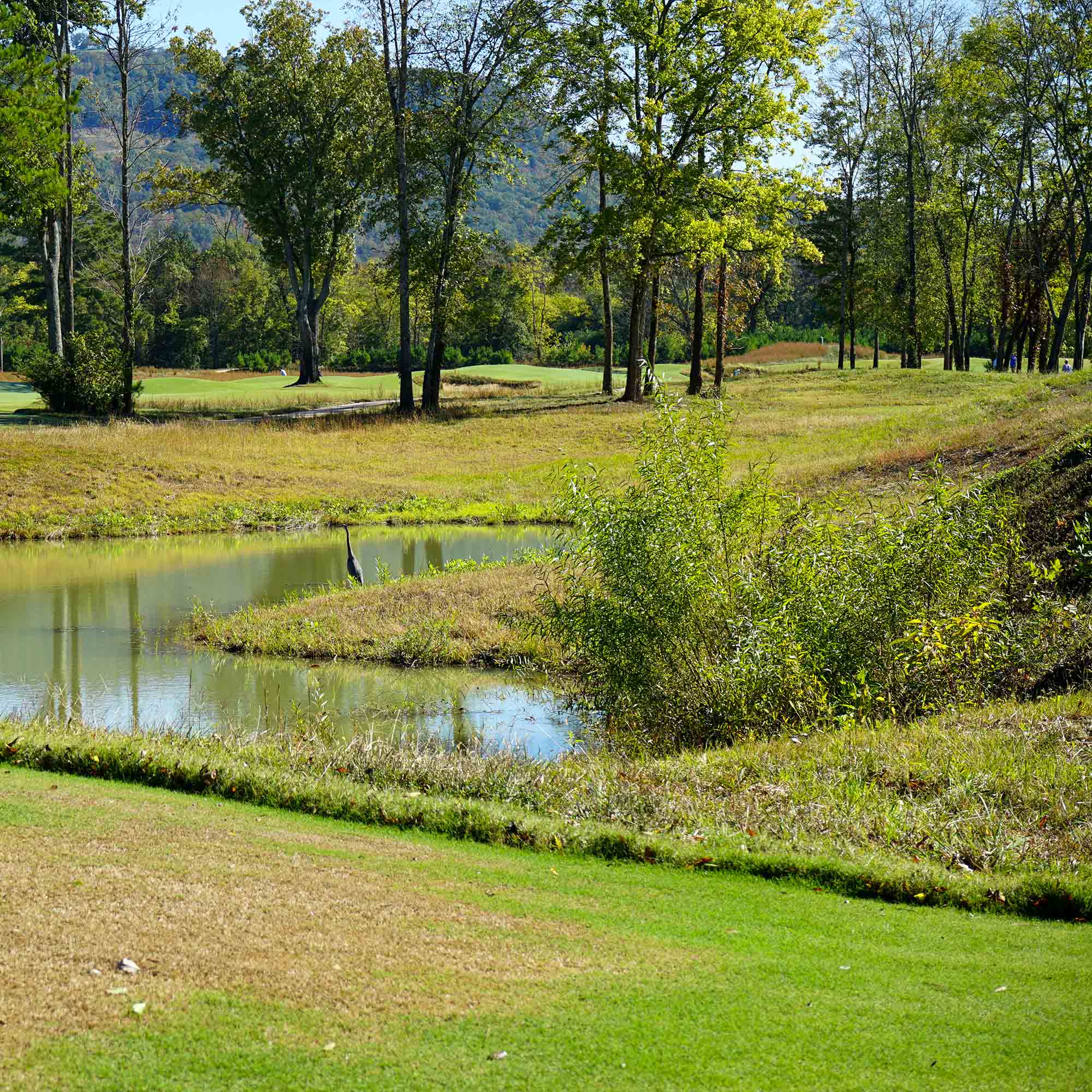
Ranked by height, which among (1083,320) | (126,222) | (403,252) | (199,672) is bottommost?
(199,672)

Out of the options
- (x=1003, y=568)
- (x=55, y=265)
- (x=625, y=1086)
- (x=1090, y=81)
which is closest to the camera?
(x=625, y=1086)

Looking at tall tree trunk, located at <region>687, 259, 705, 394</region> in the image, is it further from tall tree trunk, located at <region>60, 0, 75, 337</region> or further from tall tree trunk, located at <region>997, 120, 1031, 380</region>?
tall tree trunk, located at <region>60, 0, 75, 337</region>

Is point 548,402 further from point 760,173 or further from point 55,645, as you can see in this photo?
point 55,645

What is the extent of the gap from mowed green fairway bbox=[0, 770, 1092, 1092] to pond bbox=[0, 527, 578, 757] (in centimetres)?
486

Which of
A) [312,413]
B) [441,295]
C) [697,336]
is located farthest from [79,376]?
[697,336]

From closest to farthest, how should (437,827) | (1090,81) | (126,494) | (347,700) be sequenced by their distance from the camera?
(437,827)
(347,700)
(126,494)
(1090,81)

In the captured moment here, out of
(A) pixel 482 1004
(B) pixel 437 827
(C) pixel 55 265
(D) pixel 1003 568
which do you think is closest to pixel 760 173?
(C) pixel 55 265

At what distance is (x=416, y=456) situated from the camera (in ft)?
130

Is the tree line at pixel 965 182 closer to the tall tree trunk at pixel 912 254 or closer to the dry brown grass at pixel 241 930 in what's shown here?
the tall tree trunk at pixel 912 254

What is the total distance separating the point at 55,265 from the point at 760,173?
89.1ft

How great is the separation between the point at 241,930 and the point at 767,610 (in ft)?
24.5

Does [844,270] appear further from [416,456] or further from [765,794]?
[765,794]

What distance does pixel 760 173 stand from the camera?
4600cm

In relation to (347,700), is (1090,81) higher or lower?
higher
